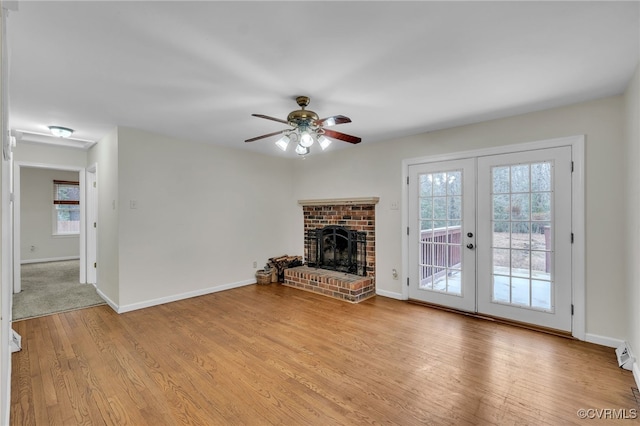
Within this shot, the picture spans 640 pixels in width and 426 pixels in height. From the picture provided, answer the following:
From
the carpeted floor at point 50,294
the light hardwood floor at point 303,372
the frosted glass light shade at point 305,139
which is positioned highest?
the frosted glass light shade at point 305,139

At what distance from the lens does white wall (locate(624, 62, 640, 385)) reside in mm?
2205

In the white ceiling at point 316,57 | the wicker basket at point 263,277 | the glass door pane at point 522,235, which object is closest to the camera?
the white ceiling at point 316,57

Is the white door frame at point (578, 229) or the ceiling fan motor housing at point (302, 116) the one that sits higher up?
the ceiling fan motor housing at point (302, 116)

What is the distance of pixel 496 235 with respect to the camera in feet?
11.2

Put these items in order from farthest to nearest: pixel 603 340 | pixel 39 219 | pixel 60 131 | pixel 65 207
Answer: pixel 65 207, pixel 39 219, pixel 60 131, pixel 603 340

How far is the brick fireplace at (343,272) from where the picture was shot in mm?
4277

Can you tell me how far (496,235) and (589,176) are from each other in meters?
1.02

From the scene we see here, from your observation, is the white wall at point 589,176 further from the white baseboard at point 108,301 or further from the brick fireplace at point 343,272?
the white baseboard at point 108,301

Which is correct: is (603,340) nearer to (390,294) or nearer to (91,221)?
(390,294)

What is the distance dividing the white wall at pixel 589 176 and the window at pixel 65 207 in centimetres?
824

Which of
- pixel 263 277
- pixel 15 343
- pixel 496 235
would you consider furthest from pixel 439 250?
pixel 15 343

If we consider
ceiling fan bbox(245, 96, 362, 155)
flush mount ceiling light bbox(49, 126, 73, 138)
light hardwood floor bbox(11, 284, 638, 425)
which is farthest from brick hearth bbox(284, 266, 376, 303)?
flush mount ceiling light bbox(49, 126, 73, 138)

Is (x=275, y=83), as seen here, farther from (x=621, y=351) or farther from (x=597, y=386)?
(x=621, y=351)

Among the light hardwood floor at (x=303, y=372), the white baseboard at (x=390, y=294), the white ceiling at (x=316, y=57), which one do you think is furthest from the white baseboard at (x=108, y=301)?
the white baseboard at (x=390, y=294)
